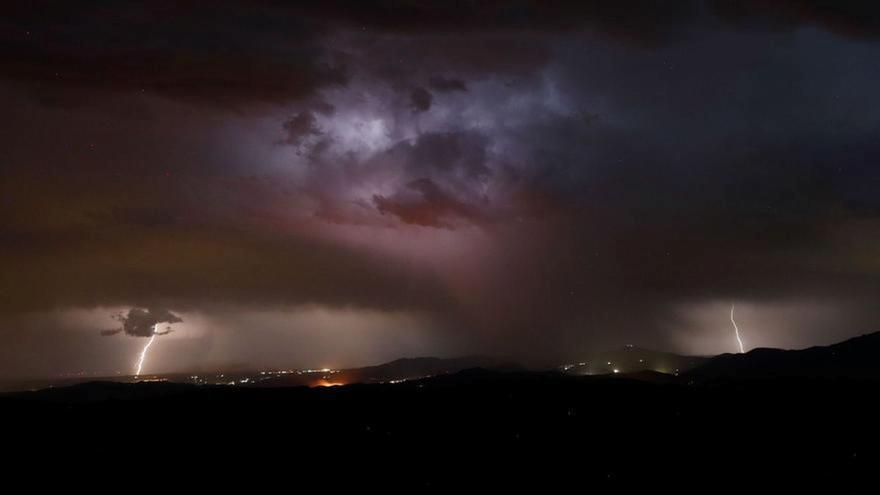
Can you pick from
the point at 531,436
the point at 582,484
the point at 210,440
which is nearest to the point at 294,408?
the point at 210,440

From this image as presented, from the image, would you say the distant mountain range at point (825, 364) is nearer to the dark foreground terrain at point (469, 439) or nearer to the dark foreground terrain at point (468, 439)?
the dark foreground terrain at point (469, 439)

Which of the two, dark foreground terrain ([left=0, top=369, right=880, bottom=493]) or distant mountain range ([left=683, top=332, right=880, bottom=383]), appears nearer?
dark foreground terrain ([left=0, top=369, right=880, bottom=493])

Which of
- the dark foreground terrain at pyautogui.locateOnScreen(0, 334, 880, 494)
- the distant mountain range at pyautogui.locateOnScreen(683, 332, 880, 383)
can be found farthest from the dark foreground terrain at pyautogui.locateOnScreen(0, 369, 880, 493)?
the distant mountain range at pyautogui.locateOnScreen(683, 332, 880, 383)

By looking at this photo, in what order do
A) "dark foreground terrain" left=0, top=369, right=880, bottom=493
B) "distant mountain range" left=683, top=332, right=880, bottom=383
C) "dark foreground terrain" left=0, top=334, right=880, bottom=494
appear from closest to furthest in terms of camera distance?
"dark foreground terrain" left=0, top=334, right=880, bottom=494 < "dark foreground terrain" left=0, top=369, right=880, bottom=493 < "distant mountain range" left=683, top=332, right=880, bottom=383

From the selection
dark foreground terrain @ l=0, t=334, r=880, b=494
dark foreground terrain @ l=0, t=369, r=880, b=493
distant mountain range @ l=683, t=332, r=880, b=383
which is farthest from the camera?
distant mountain range @ l=683, t=332, r=880, b=383

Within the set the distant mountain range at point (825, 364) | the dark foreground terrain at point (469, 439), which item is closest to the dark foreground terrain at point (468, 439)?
the dark foreground terrain at point (469, 439)

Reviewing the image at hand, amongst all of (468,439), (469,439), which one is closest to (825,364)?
(469,439)

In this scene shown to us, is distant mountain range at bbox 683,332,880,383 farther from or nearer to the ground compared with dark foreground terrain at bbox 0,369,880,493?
farther from the ground

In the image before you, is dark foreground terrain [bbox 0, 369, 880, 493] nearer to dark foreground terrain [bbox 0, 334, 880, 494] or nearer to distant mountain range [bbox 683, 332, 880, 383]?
dark foreground terrain [bbox 0, 334, 880, 494]
